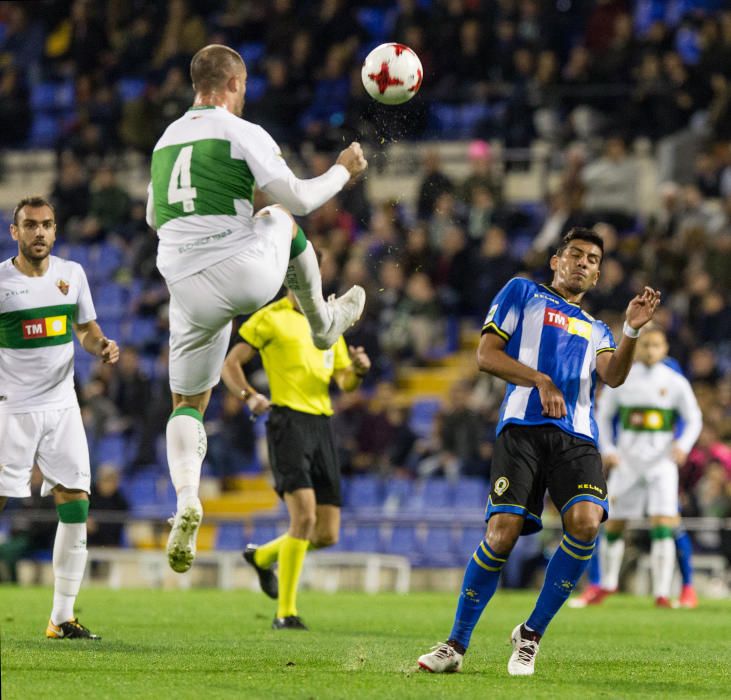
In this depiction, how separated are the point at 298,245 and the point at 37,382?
2.26 meters

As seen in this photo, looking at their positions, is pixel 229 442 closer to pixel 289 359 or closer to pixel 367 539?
pixel 367 539

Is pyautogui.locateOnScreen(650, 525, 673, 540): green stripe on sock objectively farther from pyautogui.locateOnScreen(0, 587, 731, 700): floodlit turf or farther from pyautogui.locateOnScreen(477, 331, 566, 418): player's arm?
pyautogui.locateOnScreen(477, 331, 566, 418): player's arm

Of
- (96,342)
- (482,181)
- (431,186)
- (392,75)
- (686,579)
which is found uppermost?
(482,181)

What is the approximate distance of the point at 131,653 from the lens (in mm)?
8336

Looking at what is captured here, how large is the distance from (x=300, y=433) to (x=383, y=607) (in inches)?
140

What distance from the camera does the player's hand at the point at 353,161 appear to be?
303 inches

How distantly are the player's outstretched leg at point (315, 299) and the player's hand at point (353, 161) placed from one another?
1.34ft

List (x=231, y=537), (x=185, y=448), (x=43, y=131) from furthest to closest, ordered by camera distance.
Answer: (x=43, y=131)
(x=231, y=537)
(x=185, y=448)

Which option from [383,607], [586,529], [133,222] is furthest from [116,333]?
[586,529]

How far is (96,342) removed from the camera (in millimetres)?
9180

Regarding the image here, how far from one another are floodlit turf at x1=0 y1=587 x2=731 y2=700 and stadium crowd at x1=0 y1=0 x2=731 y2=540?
526 centimetres

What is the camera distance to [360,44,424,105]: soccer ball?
8.45m

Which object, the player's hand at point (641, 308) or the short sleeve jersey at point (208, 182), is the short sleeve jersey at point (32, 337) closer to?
the short sleeve jersey at point (208, 182)

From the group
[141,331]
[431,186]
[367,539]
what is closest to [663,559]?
[367,539]
